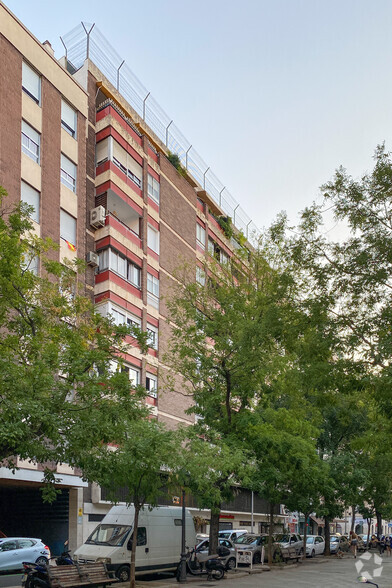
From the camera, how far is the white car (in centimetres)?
4347

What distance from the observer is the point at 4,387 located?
50.9 feet

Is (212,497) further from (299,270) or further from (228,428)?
(299,270)

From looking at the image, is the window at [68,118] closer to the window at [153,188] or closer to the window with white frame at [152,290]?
the window at [153,188]

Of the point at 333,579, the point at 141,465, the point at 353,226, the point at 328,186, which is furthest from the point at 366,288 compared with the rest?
the point at 333,579

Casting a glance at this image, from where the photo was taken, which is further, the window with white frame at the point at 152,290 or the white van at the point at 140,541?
the window with white frame at the point at 152,290

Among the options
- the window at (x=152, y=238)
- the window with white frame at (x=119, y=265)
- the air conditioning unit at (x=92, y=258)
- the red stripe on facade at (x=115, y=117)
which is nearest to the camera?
the air conditioning unit at (x=92, y=258)

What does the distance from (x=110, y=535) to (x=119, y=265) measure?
55.2 ft

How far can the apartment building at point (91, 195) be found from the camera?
3031 centimetres

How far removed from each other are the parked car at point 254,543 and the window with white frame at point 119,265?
1405cm

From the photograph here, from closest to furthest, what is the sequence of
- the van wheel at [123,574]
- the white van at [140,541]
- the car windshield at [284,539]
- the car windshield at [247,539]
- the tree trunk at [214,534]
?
the van wheel at [123,574]
the white van at [140,541]
the tree trunk at [214,534]
the car windshield at [247,539]
the car windshield at [284,539]

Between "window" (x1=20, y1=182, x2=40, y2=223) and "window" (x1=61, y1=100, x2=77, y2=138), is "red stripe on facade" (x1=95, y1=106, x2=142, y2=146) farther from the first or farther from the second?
"window" (x1=20, y1=182, x2=40, y2=223)

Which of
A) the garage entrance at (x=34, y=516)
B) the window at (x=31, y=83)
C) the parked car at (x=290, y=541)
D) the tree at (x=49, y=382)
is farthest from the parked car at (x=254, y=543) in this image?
the window at (x=31, y=83)

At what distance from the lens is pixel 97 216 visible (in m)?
35.2

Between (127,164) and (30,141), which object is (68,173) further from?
→ (127,164)
